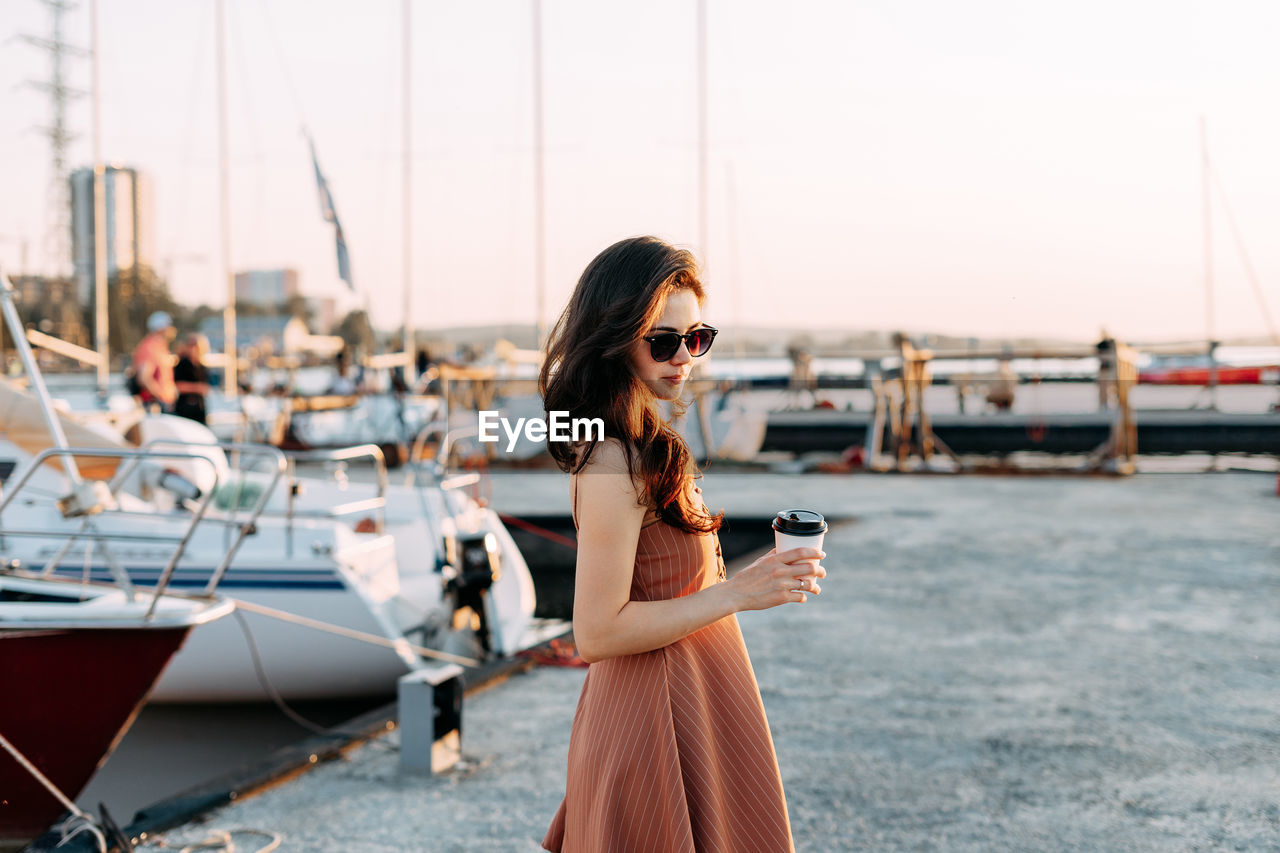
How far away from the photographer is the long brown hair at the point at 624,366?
1.63 metres

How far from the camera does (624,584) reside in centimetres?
163

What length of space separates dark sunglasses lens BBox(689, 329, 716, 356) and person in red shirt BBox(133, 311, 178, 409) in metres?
9.54

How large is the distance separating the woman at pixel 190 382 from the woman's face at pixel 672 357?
34.6 ft

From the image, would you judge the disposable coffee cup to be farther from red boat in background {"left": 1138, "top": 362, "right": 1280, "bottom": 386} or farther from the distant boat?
red boat in background {"left": 1138, "top": 362, "right": 1280, "bottom": 386}

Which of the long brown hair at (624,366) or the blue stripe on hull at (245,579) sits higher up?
the long brown hair at (624,366)

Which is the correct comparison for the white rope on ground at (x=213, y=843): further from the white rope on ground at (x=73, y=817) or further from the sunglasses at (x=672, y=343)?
the sunglasses at (x=672, y=343)

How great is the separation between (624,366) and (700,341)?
155 mm

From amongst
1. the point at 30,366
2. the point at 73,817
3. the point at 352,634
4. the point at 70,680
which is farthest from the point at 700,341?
the point at 352,634

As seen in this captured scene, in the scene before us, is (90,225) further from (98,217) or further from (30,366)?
(30,366)

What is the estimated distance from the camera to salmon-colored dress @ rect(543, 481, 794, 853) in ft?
5.54

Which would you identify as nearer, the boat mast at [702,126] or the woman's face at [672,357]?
the woman's face at [672,357]

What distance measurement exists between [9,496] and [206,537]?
2.65 m

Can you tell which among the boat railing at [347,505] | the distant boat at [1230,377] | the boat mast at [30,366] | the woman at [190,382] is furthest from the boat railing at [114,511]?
the distant boat at [1230,377]

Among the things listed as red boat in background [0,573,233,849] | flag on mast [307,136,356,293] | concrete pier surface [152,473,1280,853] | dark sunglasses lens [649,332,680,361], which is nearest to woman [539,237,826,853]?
dark sunglasses lens [649,332,680,361]
